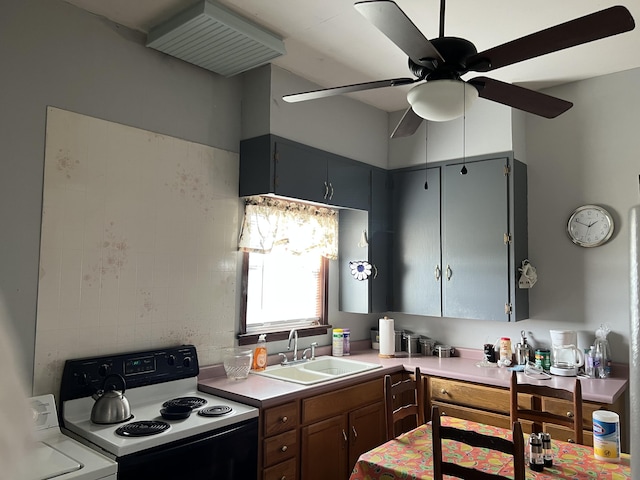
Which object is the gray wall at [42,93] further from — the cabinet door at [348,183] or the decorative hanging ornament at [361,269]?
the decorative hanging ornament at [361,269]

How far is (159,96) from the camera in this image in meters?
2.78

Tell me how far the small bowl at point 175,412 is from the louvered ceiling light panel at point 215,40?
1861mm

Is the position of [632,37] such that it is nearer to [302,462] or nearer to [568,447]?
[568,447]

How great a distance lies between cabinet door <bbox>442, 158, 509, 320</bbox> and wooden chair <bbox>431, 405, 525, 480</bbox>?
1.70m

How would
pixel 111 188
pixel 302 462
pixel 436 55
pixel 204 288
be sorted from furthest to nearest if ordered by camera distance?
pixel 204 288
pixel 302 462
pixel 111 188
pixel 436 55

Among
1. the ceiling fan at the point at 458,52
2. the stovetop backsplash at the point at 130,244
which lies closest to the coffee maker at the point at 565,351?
the ceiling fan at the point at 458,52

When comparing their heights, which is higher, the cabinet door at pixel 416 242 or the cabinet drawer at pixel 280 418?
the cabinet door at pixel 416 242

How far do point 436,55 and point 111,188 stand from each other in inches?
68.8

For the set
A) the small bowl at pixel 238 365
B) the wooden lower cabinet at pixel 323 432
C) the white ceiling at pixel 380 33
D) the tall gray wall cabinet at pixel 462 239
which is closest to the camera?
the white ceiling at pixel 380 33

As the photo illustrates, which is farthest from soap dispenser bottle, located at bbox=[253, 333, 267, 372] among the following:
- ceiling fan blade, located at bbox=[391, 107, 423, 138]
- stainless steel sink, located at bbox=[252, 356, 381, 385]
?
ceiling fan blade, located at bbox=[391, 107, 423, 138]

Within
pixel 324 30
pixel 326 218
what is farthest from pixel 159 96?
pixel 326 218

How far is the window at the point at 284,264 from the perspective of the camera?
10.6ft

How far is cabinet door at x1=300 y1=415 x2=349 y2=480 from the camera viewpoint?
8.99 ft

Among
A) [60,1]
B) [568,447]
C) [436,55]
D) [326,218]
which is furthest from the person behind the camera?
[326,218]
